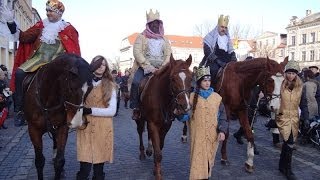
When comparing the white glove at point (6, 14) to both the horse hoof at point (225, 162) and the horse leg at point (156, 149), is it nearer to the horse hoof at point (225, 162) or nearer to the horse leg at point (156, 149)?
the horse leg at point (156, 149)

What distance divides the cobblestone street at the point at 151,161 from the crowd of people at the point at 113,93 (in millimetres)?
737

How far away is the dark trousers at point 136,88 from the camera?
7.15 metres

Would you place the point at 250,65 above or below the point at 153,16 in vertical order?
below

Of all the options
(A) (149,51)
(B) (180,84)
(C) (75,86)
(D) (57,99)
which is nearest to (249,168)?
(B) (180,84)

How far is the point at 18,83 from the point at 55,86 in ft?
3.34

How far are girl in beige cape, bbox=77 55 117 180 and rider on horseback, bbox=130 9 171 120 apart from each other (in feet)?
6.46

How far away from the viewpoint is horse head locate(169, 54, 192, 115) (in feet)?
16.8

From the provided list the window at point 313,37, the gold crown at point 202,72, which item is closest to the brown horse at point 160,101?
the gold crown at point 202,72

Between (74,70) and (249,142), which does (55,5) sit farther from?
(249,142)

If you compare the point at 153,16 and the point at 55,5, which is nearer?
the point at 55,5

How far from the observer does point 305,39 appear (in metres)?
78.2

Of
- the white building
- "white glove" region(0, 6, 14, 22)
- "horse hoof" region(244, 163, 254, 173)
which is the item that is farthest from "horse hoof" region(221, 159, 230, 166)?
the white building

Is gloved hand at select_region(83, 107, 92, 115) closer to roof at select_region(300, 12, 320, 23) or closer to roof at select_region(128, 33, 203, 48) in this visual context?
roof at select_region(300, 12, 320, 23)

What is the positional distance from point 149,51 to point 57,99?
2.59 m
